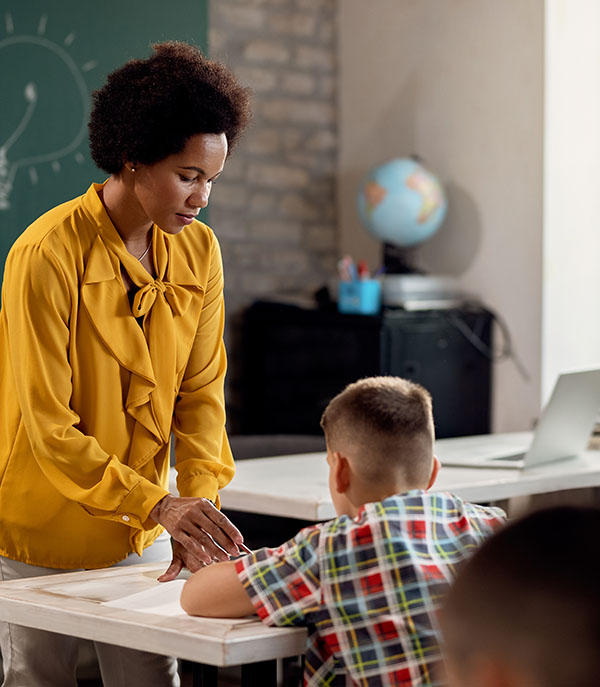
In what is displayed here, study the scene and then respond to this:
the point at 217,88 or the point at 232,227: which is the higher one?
the point at 217,88

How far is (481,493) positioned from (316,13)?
3.00 m

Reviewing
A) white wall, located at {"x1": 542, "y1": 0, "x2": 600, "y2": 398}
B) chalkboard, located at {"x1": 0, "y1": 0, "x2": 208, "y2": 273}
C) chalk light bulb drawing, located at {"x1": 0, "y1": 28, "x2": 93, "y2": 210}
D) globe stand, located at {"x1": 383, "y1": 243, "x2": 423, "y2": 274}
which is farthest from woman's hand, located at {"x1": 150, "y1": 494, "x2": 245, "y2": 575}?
globe stand, located at {"x1": 383, "y1": 243, "x2": 423, "y2": 274}

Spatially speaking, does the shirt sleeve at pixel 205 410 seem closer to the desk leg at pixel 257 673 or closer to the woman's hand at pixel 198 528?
the woman's hand at pixel 198 528

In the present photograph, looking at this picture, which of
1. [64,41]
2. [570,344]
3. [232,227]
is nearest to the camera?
[64,41]

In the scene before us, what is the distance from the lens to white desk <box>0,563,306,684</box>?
142cm

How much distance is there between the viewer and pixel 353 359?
4324mm

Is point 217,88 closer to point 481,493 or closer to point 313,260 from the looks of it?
point 481,493

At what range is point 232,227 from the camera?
4.77m

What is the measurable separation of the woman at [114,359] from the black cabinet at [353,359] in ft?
8.10

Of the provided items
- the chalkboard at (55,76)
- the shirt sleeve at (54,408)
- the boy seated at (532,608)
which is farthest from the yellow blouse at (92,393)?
the chalkboard at (55,76)

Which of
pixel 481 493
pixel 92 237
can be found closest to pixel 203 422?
pixel 92 237

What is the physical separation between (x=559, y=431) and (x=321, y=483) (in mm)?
650

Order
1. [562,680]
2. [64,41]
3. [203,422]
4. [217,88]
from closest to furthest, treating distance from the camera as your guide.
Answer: [562,680] < [217,88] < [203,422] < [64,41]

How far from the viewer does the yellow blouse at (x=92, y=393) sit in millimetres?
1647
